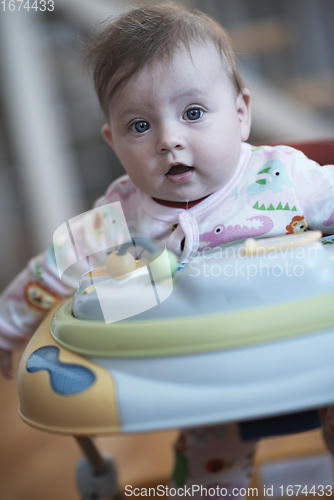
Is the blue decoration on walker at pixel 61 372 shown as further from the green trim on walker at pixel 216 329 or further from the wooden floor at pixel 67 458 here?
the wooden floor at pixel 67 458

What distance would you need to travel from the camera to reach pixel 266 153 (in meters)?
0.61

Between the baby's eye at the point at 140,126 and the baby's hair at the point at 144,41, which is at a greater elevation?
the baby's hair at the point at 144,41

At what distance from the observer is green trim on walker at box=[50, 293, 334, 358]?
37 cm

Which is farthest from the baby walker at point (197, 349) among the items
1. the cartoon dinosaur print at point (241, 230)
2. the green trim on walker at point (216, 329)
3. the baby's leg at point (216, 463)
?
the baby's leg at point (216, 463)

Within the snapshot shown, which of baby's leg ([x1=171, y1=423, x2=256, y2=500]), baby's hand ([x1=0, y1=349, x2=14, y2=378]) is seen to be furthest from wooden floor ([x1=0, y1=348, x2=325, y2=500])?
baby's hand ([x1=0, y1=349, x2=14, y2=378])

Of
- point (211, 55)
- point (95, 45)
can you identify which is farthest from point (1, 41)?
point (211, 55)

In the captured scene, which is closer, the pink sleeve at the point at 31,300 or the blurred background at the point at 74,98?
the pink sleeve at the point at 31,300

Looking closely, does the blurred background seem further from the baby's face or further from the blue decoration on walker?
the blue decoration on walker

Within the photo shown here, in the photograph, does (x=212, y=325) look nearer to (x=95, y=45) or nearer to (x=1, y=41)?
(x=95, y=45)

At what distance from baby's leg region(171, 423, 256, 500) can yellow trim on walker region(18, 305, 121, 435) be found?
1.19 ft

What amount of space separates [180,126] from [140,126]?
0.17 feet

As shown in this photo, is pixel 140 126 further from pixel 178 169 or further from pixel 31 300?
pixel 31 300

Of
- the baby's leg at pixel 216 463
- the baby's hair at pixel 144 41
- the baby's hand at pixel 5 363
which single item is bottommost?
the baby's leg at pixel 216 463

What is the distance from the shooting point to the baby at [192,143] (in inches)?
19.9
